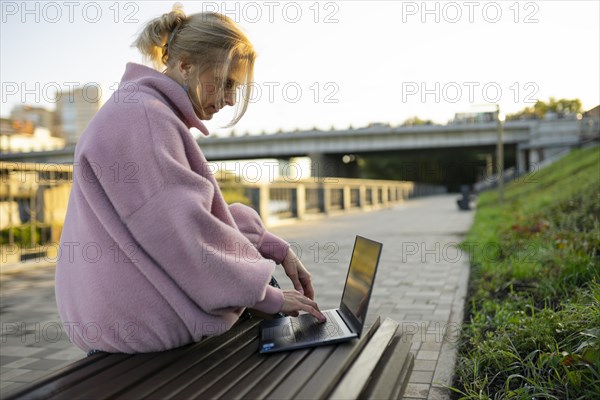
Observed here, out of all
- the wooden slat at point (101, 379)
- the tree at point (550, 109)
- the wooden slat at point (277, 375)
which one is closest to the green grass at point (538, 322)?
the wooden slat at point (277, 375)

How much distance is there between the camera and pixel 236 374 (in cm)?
→ 174

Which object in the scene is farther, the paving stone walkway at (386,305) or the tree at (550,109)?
the tree at (550,109)

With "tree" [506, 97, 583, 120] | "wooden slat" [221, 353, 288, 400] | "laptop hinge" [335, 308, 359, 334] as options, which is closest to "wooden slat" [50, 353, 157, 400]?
"wooden slat" [221, 353, 288, 400]

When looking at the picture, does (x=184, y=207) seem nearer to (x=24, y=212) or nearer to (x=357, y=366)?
(x=357, y=366)

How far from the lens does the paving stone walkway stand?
3846 mm

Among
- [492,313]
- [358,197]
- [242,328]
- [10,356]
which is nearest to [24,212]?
[10,356]

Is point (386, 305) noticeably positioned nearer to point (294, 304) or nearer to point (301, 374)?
point (294, 304)

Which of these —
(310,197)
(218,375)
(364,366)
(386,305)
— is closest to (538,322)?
(364,366)

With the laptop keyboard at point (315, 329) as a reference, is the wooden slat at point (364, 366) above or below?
below

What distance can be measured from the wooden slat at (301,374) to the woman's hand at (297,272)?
1.92ft

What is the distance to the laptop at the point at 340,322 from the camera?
1967 mm

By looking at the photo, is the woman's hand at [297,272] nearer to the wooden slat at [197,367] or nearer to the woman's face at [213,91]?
the wooden slat at [197,367]

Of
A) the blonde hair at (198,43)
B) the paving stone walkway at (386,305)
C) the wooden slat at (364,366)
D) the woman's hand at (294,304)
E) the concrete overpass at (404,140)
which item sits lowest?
the paving stone walkway at (386,305)

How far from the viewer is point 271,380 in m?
1.66
